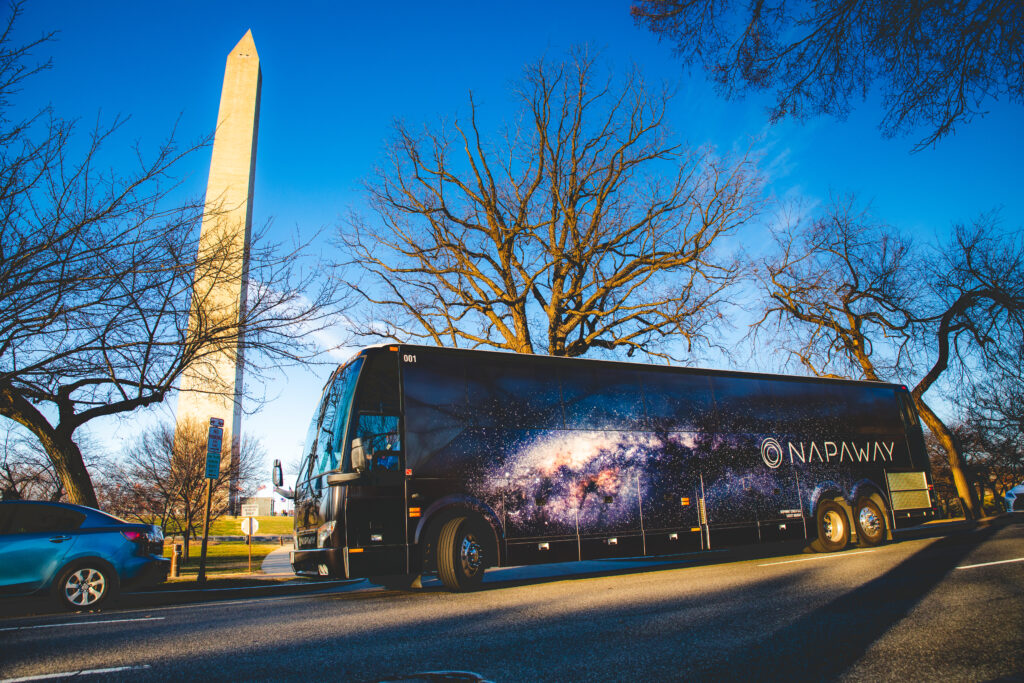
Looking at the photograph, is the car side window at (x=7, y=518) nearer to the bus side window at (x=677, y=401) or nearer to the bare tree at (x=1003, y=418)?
the bus side window at (x=677, y=401)

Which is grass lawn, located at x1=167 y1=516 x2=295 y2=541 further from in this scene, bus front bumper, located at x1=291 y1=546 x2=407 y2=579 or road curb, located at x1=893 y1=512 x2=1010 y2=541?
bus front bumper, located at x1=291 y1=546 x2=407 y2=579

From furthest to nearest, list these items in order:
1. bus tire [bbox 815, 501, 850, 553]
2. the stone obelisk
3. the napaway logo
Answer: bus tire [bbox 815, 501, 850, 553], the napaway logo, the stone obelisk

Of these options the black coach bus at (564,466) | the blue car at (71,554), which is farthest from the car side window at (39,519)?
the black coach bus at (564,466)

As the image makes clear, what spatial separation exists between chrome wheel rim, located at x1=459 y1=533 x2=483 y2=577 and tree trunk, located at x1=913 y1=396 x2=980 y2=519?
21988 mm

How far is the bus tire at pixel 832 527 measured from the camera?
11.1 meters

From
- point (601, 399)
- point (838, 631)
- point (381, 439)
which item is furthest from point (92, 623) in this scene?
point (601, 399)

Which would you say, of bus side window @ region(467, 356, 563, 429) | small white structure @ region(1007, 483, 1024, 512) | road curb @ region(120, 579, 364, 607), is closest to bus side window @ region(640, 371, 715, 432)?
bus side window @ region(467, 356, 563, 429)

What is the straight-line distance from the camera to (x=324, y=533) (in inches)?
292

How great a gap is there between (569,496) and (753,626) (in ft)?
14.7

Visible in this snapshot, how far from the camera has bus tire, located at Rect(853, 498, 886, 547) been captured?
11.4 meters

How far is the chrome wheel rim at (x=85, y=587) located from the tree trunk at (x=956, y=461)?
26087 millimetres

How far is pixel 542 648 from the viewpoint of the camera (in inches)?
156

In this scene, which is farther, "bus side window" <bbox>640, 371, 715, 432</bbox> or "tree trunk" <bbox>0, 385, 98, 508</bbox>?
"tree trunk" <bbox>0, 385, 98, 508</bbox>

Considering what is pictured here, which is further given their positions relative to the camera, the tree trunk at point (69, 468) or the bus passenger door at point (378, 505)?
the tree trunk at point (69, 468)
